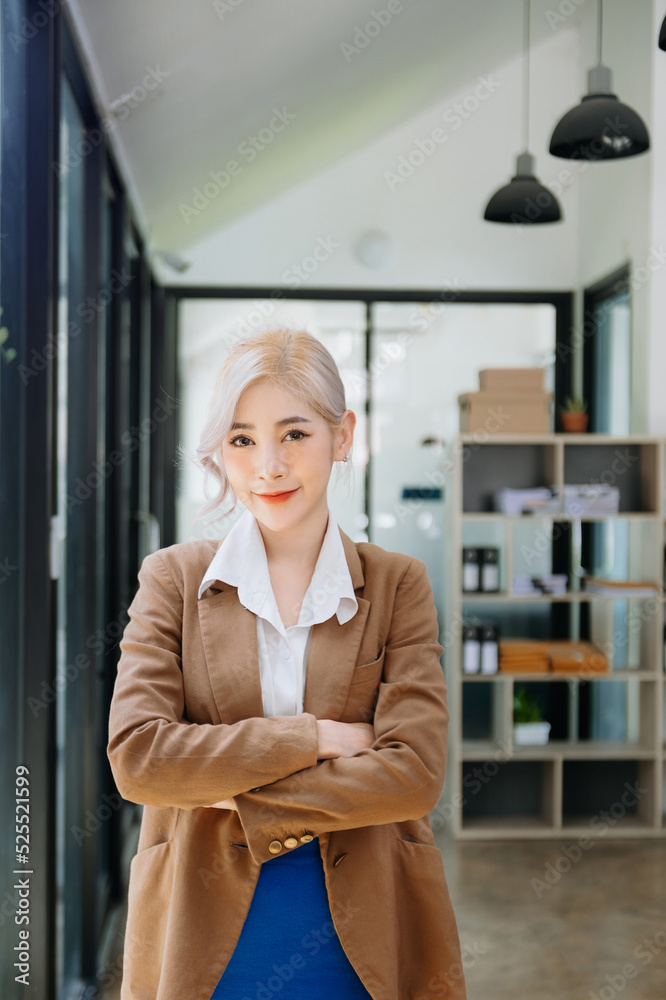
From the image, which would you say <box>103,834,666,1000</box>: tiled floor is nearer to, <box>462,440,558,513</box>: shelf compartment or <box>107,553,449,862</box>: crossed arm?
<box>462,440,558,513</box>: shelf compartment

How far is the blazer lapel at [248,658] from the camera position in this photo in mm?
1262

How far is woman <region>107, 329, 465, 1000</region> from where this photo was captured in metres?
1.21

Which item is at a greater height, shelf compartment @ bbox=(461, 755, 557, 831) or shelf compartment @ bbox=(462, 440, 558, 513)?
shelf compartment @ bbox=(462, 440, 558, 513)

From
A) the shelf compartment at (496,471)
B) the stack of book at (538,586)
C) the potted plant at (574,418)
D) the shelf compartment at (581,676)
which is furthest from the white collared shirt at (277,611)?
the potted plant at (574,418)

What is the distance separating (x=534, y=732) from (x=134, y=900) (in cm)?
359

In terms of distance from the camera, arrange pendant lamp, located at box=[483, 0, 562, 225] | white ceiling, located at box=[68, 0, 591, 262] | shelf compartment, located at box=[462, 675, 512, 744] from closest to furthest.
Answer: white ceiling, located at box=[68, 0, 591, 262]
pendant lamp, located at box=[483, 0, 562, 225]
shelf compartment, located at box=[462, 675, 512, 744]

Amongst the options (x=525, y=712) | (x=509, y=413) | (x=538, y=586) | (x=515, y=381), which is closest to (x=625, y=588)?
(x=538, y=586)

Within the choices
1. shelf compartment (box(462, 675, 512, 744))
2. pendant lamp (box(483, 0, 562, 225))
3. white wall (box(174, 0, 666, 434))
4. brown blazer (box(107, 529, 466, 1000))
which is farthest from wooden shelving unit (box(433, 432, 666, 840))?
brown blazer (box(107, 529, 466, 1000))

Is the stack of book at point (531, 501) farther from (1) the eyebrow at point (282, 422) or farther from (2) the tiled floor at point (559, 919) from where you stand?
(1) the eyebrow at point (282, 422)

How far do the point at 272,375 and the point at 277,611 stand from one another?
333 mm

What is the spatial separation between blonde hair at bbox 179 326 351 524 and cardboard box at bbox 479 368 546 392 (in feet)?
11.1

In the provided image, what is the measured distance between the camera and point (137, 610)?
1.32 meters

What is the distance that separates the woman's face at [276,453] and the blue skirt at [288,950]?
462mm

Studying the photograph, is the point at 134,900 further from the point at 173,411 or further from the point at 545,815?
the point at 173,411
